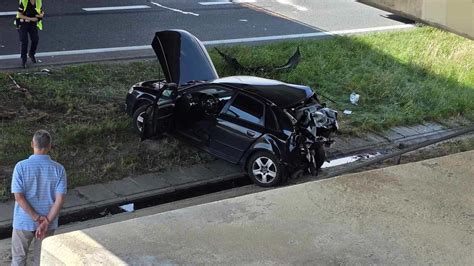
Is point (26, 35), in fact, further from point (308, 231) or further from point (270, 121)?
point (308, 231)

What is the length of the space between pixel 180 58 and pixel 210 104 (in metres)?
1.46

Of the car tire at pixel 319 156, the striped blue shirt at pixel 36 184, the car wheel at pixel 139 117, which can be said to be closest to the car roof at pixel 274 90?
the car tire at pixel 319 156

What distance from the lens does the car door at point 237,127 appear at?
1091 cm

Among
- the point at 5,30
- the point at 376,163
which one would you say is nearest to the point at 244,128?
the point at 376,163

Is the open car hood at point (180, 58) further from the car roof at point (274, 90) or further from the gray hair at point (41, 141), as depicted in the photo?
the gray hair at point (41, 141)

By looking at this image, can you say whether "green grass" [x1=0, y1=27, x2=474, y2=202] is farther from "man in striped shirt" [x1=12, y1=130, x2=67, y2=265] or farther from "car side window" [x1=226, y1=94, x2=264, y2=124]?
"man in striped shirt" [x1=12, y1=130, x2=67, y2=265]

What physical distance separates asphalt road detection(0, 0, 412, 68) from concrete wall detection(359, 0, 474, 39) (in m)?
7.80

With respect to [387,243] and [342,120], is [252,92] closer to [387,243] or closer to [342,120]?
[342,120]

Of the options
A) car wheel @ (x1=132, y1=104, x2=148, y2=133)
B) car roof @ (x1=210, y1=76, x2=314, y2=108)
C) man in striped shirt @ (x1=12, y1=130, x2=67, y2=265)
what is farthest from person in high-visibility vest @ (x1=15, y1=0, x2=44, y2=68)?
man in striped shirt @ (x1=12, y1=130, x2=67, y2=265)

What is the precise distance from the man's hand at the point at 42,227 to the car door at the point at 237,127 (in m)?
4.78

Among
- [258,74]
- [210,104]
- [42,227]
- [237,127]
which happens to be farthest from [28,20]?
[42,227]

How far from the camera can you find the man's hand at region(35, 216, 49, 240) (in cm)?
669

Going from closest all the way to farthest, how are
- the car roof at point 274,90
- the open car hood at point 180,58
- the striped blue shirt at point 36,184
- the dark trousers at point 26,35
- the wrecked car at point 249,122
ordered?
the striped blue shirt at point 36,184 < the wrecked car at point 249,122 < the car roof at point 274,90 < the open car hood at point 180,58 < the dark trousers at point 26,35

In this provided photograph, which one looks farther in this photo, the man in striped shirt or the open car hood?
the open car hood
